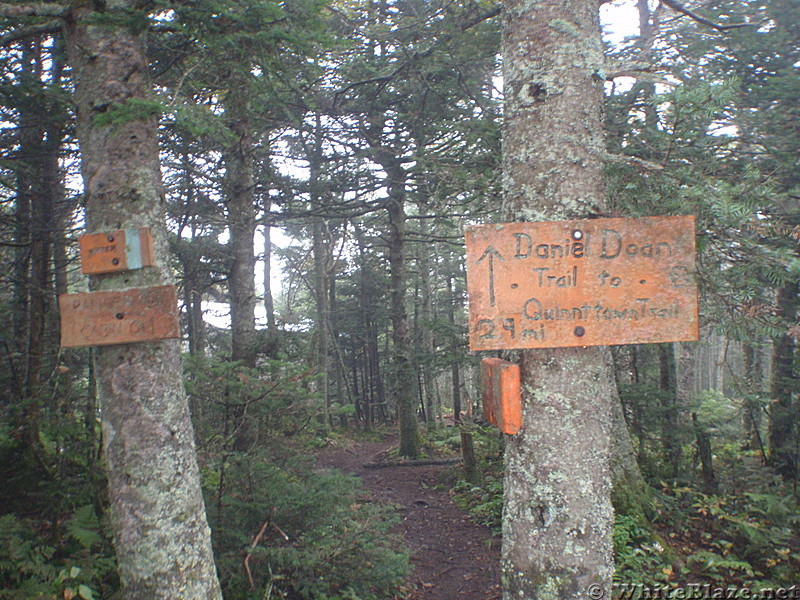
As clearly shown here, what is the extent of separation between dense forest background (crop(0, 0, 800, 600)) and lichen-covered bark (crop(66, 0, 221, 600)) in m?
0.26

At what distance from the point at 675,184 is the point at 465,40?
6.30 m

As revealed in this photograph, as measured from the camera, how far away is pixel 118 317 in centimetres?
351

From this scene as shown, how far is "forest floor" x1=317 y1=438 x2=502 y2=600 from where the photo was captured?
5.97m

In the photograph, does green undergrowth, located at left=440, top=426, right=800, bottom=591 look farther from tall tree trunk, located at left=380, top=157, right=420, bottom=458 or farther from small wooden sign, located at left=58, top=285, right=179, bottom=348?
tall tree trunk, located at left=380, top=157, right=420, bottom=458

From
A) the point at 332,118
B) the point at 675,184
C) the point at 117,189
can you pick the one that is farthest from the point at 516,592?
the point at 332,118

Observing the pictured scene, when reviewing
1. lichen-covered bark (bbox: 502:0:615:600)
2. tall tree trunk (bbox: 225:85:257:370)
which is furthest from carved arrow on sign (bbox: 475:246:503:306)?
tall tree trunk (bbox: 225:85:257:370)

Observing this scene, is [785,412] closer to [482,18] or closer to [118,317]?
[482,18]

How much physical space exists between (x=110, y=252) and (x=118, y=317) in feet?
1.56

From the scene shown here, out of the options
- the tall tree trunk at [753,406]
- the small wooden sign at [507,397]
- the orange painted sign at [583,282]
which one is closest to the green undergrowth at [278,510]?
the small wooden sign at [507,397]

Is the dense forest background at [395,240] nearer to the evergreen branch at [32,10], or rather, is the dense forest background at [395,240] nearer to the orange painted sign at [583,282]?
the evergreen branch at [32,10]

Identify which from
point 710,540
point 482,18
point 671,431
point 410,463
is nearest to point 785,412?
point 671,431

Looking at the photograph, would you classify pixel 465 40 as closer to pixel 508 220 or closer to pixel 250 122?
pixel 250 122

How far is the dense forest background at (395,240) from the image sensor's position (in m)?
3.44

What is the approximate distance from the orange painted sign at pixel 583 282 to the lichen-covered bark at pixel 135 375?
2.41 metres
